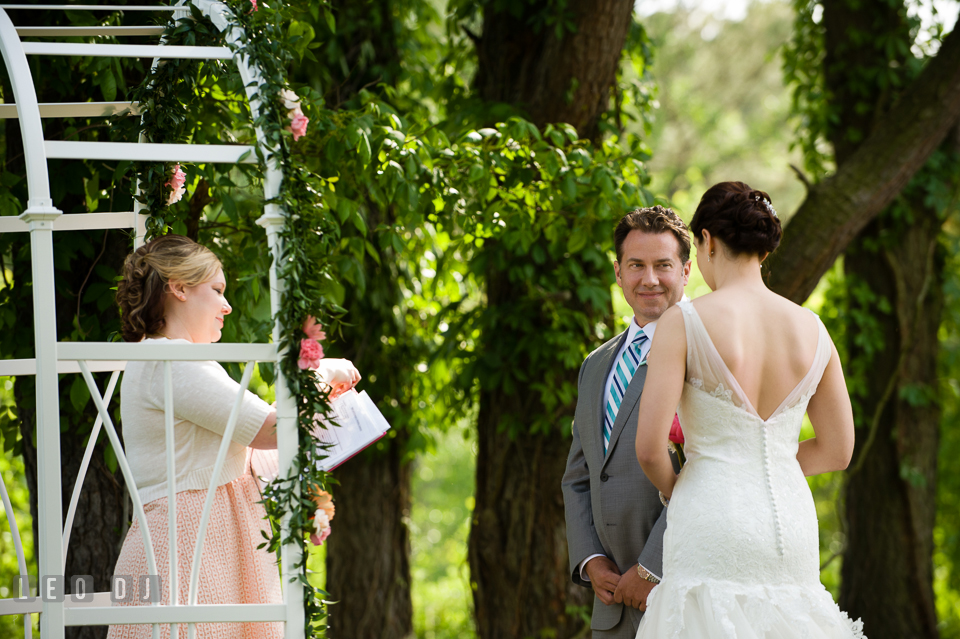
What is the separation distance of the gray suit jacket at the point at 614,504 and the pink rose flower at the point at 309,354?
0.85 metres

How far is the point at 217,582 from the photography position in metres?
1.99

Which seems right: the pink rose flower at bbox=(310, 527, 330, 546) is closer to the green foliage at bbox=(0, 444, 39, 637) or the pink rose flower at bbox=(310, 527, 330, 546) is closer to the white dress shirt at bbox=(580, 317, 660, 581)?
the white dress shirt at bbox=(580, 317, 660, 581)

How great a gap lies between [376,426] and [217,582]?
A: 542 mm

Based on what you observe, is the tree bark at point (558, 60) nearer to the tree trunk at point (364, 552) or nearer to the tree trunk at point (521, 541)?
the tree trunk at point (521, 541)

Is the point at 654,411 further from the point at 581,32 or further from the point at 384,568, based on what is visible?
the point at 384,568

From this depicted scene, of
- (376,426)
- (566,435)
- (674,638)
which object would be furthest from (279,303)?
(566,435)

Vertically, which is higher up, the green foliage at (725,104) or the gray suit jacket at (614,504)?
the green foliage at (725,104)

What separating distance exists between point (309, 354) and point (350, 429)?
301mm

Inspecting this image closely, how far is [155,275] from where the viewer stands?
203cm

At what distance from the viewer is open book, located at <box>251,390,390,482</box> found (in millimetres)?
1939

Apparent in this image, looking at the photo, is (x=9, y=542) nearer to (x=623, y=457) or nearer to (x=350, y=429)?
(x=350, y=429)

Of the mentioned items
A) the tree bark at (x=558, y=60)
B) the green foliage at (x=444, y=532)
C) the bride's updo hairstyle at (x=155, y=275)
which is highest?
the tree bark at (x=558, y=60)

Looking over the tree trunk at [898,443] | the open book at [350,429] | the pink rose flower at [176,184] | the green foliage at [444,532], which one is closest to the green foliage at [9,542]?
the green foliage at [444,532]

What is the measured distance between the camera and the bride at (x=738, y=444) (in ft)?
6.04
